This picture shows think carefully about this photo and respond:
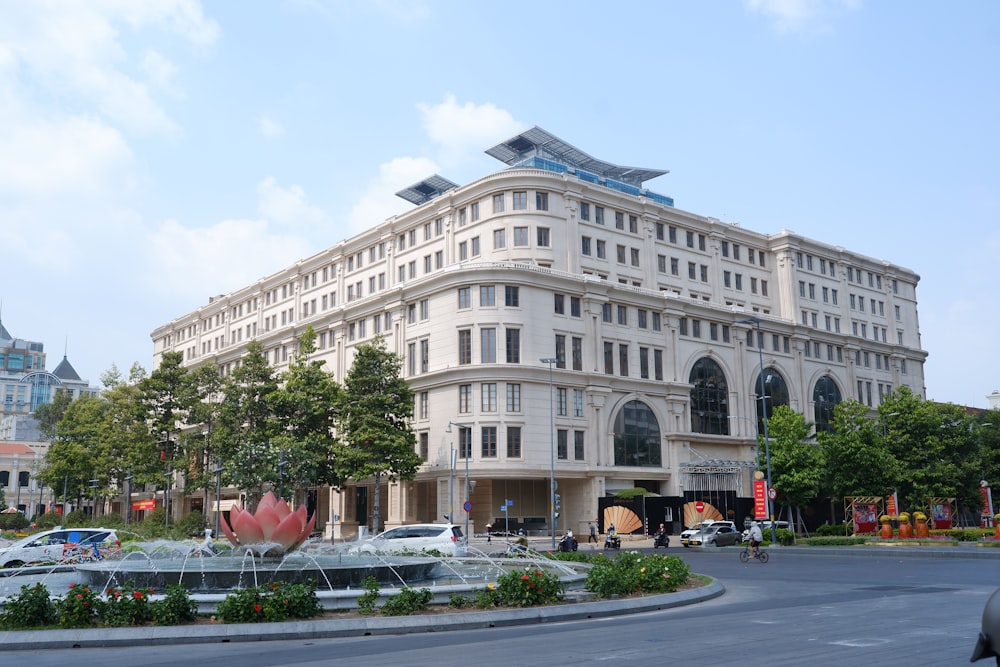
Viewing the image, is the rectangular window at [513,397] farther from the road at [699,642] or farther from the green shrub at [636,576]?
the road at [699,642]

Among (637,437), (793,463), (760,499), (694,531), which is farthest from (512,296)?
(793,463)

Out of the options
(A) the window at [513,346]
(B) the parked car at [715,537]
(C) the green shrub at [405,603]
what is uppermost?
(A) the window at [513,346]

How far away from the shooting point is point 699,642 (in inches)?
512

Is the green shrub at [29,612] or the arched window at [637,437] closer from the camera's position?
the green shrub at [29,612]

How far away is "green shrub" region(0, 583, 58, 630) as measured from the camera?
14.3 meters

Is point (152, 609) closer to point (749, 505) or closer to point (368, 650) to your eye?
point (368, 650)

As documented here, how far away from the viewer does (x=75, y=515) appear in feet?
225

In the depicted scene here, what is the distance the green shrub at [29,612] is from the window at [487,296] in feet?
143

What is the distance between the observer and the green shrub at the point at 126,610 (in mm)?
14422

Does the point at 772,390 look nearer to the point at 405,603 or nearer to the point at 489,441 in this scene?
the point at 489,441

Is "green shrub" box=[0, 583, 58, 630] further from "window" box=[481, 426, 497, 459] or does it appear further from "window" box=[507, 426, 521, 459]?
"window" box=[507, 426, 521, 459]

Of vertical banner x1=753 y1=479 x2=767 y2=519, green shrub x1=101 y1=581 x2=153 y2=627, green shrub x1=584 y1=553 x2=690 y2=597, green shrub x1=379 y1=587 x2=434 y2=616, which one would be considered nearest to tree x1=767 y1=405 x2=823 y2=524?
vertical banner x1=753 y1=479 x2=767 y2=519

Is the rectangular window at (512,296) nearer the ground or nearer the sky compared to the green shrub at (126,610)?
nearer the sky

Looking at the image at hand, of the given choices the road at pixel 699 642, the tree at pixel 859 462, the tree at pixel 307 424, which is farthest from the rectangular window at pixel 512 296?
the road at pixel 699 642
